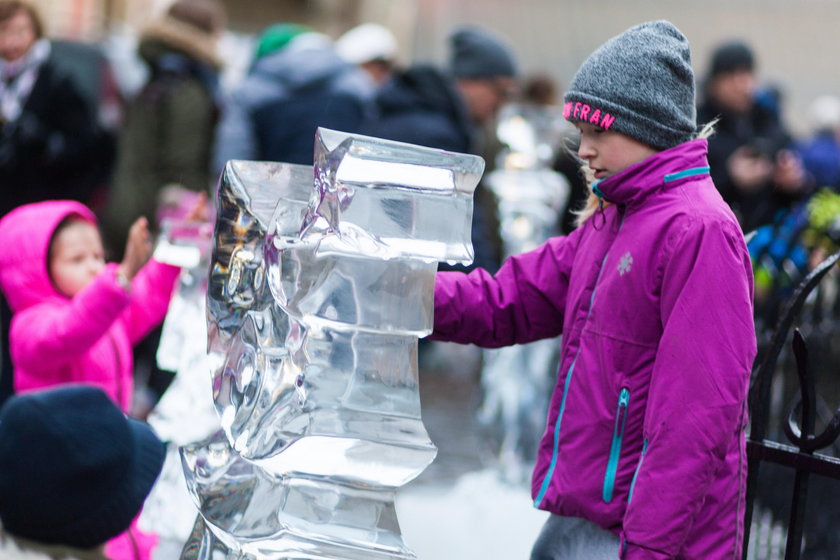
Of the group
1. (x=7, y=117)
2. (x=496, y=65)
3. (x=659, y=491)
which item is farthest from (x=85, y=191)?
(x=659, y=491)

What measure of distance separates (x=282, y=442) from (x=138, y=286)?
68.9 inches

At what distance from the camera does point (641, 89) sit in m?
2.93

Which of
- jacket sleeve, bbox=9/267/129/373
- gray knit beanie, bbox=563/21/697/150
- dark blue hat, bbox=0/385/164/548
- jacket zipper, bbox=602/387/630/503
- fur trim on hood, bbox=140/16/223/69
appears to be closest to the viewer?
dark blue hat, bbox=0/385/164/548

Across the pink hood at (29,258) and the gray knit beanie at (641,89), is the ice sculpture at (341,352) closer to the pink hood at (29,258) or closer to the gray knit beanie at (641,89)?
the gray knit beanie at (641,89)

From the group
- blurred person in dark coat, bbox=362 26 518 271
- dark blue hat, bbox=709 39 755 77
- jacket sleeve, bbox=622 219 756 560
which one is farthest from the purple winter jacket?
dark blue hat, bbox=709 39 755 77

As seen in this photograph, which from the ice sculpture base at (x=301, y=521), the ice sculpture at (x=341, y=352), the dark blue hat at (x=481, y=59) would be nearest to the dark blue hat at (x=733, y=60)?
the dark blue hat at (x=481, y=59)

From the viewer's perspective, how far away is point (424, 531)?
17.1 feet

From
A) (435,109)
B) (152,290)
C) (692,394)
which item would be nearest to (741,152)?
(435,109)

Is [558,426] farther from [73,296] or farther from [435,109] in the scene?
[435,109]

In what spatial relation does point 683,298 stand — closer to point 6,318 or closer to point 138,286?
point 138,286

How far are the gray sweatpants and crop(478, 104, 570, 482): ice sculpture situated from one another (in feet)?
14.2

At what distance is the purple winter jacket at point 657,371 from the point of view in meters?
2.65

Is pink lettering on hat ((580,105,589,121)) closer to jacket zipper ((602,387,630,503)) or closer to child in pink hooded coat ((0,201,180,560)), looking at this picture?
jacket zipper ((602,387,630,503))

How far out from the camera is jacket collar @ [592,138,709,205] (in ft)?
9.53
